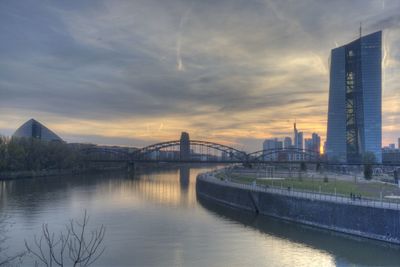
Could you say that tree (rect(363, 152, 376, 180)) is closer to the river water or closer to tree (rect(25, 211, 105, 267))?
the river water

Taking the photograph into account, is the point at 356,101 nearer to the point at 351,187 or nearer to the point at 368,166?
the point at 368,166

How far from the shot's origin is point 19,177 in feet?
259

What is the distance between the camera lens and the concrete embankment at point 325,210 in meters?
26.2

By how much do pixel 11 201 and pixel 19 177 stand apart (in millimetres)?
37390

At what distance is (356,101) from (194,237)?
412 ft

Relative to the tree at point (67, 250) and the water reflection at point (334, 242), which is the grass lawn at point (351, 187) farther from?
the tree at point (67, 250)

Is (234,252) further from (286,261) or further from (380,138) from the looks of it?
(380,138)

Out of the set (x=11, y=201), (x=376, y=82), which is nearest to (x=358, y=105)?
(x=376, y=82)

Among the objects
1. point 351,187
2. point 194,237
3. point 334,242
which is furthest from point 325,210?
point 351,187

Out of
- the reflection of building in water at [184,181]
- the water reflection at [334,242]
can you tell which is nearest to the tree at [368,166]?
the water reflection at [334,242]

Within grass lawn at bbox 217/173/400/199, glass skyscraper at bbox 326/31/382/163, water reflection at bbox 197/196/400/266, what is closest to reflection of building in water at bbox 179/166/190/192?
grass lawn at bbox 217/173/400/199

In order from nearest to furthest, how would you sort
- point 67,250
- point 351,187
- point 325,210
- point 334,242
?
point 67,250, point 334,242, point 325,210, point 351,187

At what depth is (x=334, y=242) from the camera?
26953mm

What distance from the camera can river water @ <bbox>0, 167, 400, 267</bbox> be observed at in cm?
2294
